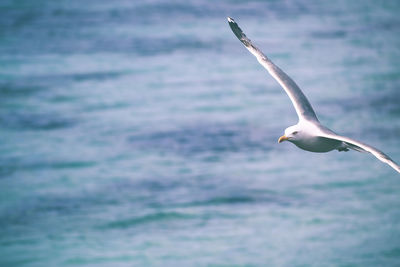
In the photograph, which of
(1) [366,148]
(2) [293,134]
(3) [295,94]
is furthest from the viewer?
(3) [295,94]

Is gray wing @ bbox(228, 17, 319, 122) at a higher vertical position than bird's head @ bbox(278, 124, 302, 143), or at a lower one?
higher

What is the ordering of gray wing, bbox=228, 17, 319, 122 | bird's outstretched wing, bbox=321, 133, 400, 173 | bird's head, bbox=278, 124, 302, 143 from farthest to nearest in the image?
gray wing, bbox=228, 17, 319, 122 → bird's head, bbox=278, 124, 302, 143 → bird's outstretched wing, bbox=321, 133, 400, 173

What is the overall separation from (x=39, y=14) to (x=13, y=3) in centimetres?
157

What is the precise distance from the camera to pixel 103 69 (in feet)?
73.3

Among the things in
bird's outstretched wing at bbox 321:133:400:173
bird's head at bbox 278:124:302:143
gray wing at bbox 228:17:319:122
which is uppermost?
gray wing at bbox 228:17:319:122

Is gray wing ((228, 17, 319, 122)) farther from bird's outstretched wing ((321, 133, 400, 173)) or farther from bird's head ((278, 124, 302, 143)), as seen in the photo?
bird's outstretched wing ((321, 133, 400, 173))

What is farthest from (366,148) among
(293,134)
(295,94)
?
(295,94)

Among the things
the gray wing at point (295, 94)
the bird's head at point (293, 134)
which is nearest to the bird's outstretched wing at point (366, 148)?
the bird's head at point (293, 134)

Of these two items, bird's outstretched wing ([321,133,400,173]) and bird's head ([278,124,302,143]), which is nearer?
bird's outstretched wing ([321,133,400,173])

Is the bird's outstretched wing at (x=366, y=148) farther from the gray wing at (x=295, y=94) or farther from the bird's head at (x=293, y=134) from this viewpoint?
the gray wing at (x=295, y=94)

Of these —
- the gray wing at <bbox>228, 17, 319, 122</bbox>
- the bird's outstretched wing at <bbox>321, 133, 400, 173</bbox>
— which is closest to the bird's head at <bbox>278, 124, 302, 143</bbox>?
the bird's outstretched wing at <bbox>321, 133, 400, 173</bbox>

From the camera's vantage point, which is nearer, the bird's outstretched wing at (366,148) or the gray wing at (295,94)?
the bird's outstretched wing at (366,148)

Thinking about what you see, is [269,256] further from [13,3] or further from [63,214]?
[13,3]

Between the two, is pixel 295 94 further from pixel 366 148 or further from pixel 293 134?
pixel 366 148
